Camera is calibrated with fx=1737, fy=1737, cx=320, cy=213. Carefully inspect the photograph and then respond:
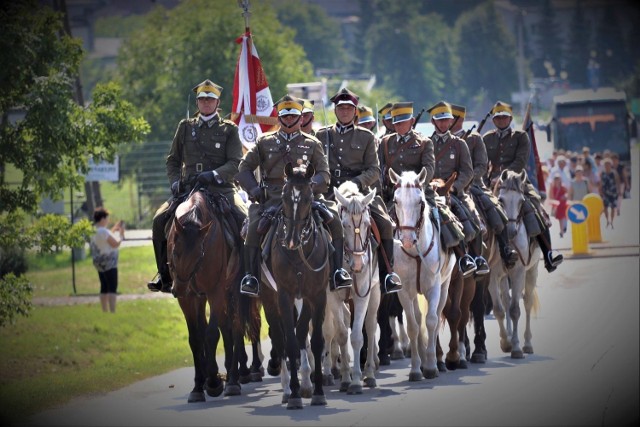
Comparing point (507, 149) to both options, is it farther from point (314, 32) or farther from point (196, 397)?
point (314, 32)

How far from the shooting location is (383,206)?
69.8ft

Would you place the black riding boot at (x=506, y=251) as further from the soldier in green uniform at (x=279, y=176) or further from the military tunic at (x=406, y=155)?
the soldier in green uniform at (x=279, y=176)

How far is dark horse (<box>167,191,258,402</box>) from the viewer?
1992 centimetres

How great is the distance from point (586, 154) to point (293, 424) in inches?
1578

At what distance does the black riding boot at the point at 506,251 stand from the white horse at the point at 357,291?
429cm

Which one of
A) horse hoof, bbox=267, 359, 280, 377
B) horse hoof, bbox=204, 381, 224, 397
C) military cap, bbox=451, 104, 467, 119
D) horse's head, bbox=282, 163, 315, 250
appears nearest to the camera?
horse's head, bbox=282, 163, 315, 250

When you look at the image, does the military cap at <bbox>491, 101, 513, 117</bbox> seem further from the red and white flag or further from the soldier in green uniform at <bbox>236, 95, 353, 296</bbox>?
the soldier in green uniform at <bbox>236, 95, 353, 296</bbox>

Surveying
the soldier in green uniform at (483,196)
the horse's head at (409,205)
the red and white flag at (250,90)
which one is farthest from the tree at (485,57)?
the horse's head at (409,205)

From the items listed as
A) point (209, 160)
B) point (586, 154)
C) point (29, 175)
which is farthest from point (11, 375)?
point (586, 154)

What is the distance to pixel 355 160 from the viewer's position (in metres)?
21.5

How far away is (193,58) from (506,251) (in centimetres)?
3630

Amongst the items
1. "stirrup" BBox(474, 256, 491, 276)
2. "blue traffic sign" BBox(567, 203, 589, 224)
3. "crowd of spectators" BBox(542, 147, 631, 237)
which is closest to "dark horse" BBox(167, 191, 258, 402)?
"stirrup" BBox(474, 256, 491, 276)

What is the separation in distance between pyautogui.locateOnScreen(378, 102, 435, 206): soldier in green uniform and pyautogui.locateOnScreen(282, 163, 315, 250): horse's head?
3625 mm

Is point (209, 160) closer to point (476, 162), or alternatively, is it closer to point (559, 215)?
point (476, 162)
